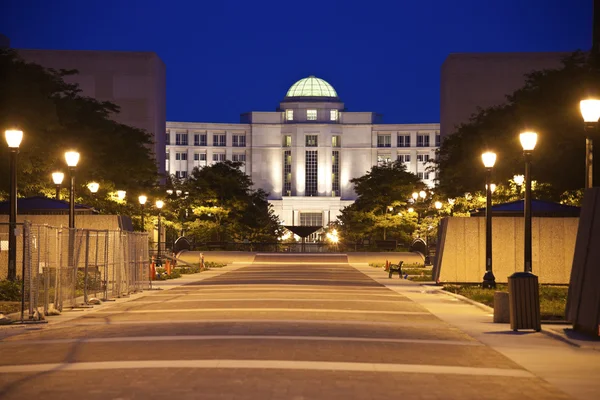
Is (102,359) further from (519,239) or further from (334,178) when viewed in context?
(334,178)

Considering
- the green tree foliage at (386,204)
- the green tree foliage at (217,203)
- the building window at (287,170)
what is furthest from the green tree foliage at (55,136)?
the building window at (287,170)

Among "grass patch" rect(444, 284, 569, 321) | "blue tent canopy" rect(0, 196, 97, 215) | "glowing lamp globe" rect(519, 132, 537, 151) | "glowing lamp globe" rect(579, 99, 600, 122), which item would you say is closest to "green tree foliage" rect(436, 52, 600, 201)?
"grass patch" rect(444, 284, 569, 321)

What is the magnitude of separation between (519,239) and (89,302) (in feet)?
58.5

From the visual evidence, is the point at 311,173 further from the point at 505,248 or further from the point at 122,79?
the point at 505,248

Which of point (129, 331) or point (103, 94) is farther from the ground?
point (103, 94)

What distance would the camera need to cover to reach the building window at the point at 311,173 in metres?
197

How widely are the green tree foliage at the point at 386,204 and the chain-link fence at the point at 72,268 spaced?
52.4 metres

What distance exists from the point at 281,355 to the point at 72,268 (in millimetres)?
12739

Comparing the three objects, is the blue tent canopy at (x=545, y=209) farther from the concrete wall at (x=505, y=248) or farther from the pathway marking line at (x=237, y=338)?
the pathway marking line at (x=237, y=338)

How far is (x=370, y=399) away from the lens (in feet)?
38.1

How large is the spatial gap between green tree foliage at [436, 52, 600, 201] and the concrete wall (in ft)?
10.9

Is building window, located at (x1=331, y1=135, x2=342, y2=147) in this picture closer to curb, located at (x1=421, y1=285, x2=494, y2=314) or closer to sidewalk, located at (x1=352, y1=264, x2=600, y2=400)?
curb, located at (x1=421, y1=285, x2=494, y2=314)

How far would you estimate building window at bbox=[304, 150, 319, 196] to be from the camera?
196850mm

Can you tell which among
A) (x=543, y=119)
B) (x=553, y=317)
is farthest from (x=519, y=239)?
(x=553, y=317)
